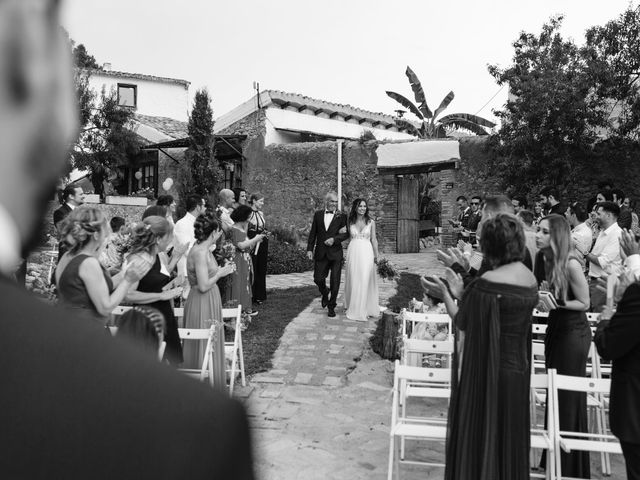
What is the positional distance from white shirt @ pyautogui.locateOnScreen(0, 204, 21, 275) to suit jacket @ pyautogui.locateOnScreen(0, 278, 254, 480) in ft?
0.07

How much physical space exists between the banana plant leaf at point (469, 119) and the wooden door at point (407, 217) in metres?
4.60

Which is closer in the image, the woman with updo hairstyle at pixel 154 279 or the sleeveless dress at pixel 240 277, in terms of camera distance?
the woman with updo hairstyle at pixel 154 279

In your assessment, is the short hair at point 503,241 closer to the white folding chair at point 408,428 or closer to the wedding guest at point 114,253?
the white folding chair at point 408,428

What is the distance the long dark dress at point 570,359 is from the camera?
15.6ft

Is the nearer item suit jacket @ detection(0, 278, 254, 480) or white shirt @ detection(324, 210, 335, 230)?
suit jacket @ detection(0, 278, 254, 480)

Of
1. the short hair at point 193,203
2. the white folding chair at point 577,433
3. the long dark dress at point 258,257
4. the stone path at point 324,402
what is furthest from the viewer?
the long dark dress at point 258,257

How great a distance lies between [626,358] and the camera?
358 cm

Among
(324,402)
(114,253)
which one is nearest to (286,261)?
(114,253)

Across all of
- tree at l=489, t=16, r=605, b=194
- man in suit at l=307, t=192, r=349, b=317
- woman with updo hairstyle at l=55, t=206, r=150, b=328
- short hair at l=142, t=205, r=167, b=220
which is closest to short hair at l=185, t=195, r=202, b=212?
short hair at l=142, t=205, r=167, b=220

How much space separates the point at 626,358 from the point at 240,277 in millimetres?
6749

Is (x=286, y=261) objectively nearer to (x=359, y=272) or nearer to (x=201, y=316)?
(x=359, y=272)

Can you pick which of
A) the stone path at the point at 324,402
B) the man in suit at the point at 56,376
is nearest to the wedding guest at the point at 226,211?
the stone path at the point at 324,402

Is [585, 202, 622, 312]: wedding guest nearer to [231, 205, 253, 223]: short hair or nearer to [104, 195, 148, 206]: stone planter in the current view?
[231, 205, 253, 223]: short hair

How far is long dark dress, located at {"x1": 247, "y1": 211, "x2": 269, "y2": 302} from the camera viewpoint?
33.7 ft
